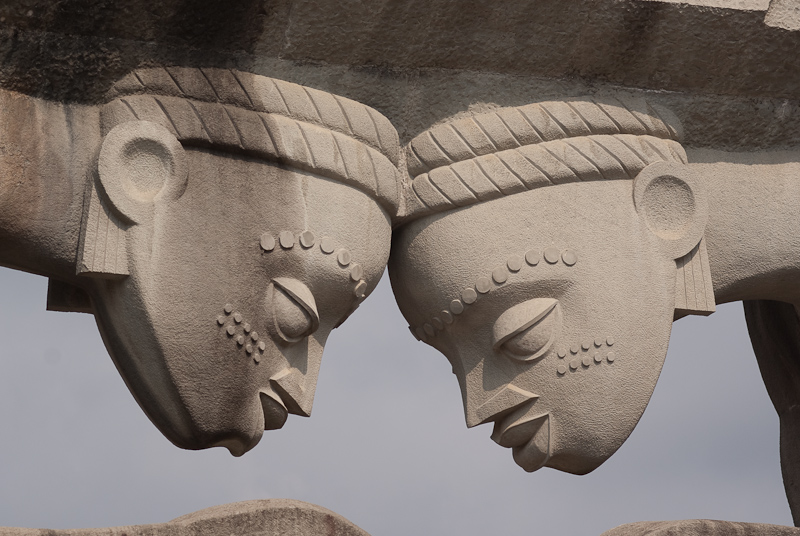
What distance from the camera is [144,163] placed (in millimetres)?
2814

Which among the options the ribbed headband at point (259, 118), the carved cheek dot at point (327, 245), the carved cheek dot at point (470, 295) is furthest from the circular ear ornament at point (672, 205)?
the carved cheek dot at point (327, 245)

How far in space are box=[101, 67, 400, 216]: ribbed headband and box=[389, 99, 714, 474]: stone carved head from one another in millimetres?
178

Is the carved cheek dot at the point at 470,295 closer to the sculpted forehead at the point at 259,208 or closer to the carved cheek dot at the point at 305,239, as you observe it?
the sculpted forehead at the point at 259,208

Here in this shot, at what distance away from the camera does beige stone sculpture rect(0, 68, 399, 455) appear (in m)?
2.77

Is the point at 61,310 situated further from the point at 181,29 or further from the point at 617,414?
the point at 617,414

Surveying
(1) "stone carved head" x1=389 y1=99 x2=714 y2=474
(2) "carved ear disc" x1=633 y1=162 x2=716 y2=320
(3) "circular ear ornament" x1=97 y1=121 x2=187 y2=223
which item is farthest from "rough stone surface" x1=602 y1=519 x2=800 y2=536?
(3) "circular ear ornament" x1=97 y1=121 x2=187 y2=223

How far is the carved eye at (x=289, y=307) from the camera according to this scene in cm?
287

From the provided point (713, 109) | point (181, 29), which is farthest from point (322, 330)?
point (713, 109)

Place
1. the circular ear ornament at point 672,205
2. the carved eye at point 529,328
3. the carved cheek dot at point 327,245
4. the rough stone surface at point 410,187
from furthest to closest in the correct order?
the circular ear ornament at point 672,205 → the carved eye at point 529,328 → the carved cheek dot at point 327,245 → the rough stone surface at point 410,187

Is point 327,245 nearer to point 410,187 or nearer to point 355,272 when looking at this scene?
point 355,272

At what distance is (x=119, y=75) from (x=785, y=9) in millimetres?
1460

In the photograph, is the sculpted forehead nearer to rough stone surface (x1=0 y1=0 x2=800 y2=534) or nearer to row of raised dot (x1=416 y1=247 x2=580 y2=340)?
rough stone surface (x1=0 y1=0 x2=800 y2=534)

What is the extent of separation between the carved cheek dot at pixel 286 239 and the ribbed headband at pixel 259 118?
0.48ft

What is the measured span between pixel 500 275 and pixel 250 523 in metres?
0.74
